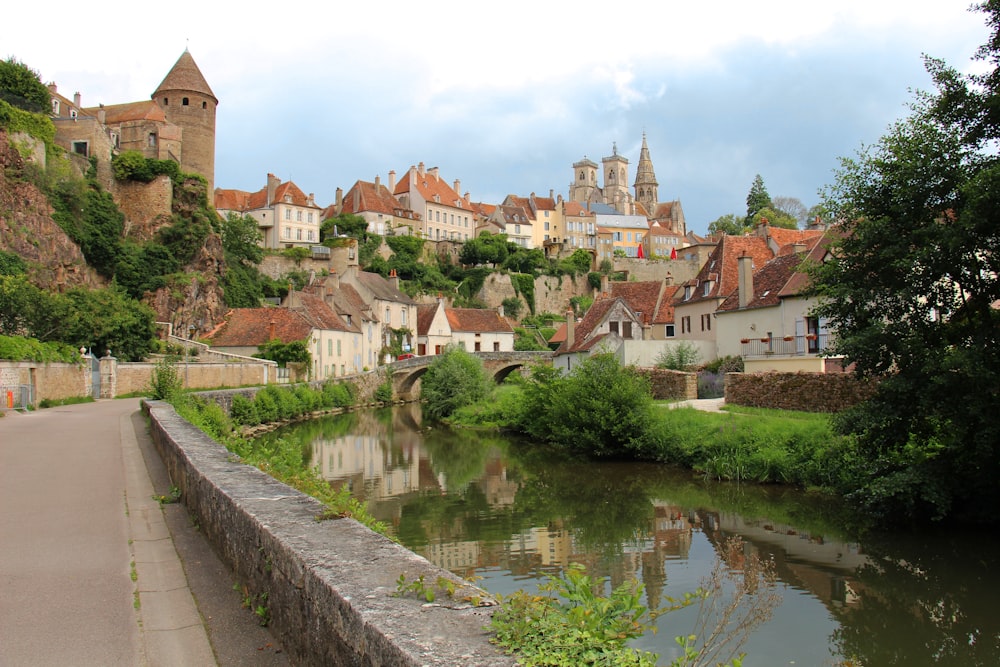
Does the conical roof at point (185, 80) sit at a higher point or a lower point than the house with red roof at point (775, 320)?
higher

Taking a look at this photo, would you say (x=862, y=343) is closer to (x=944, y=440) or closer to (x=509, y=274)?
(x=944, y=440)

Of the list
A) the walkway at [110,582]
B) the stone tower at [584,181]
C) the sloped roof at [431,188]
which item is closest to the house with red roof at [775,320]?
the walkway at [110,582]

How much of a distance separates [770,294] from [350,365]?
29.7 metres

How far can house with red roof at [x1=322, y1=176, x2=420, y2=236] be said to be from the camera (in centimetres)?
7938

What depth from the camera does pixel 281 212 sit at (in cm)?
7256

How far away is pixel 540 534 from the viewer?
1384 cm

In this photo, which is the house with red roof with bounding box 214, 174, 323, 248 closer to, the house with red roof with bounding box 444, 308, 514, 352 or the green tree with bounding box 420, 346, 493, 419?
the house with red roof with bounding box 444, 308, 514, 352

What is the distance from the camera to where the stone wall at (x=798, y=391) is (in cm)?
2016

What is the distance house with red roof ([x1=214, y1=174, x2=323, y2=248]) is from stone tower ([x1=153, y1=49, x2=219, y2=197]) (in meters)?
12.2

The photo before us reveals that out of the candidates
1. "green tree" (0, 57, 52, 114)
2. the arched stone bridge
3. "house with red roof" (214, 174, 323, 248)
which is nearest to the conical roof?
"green tree" (0, 57, 52, 114)

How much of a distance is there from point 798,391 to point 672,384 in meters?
7.06

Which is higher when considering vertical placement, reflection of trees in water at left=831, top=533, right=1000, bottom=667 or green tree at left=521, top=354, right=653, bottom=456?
green tree at left=521, top=354, right=653, bottom=456

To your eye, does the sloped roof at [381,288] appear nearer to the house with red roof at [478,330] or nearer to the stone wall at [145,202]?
the house with red roof at [478,330]

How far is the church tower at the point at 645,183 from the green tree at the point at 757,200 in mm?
39844
